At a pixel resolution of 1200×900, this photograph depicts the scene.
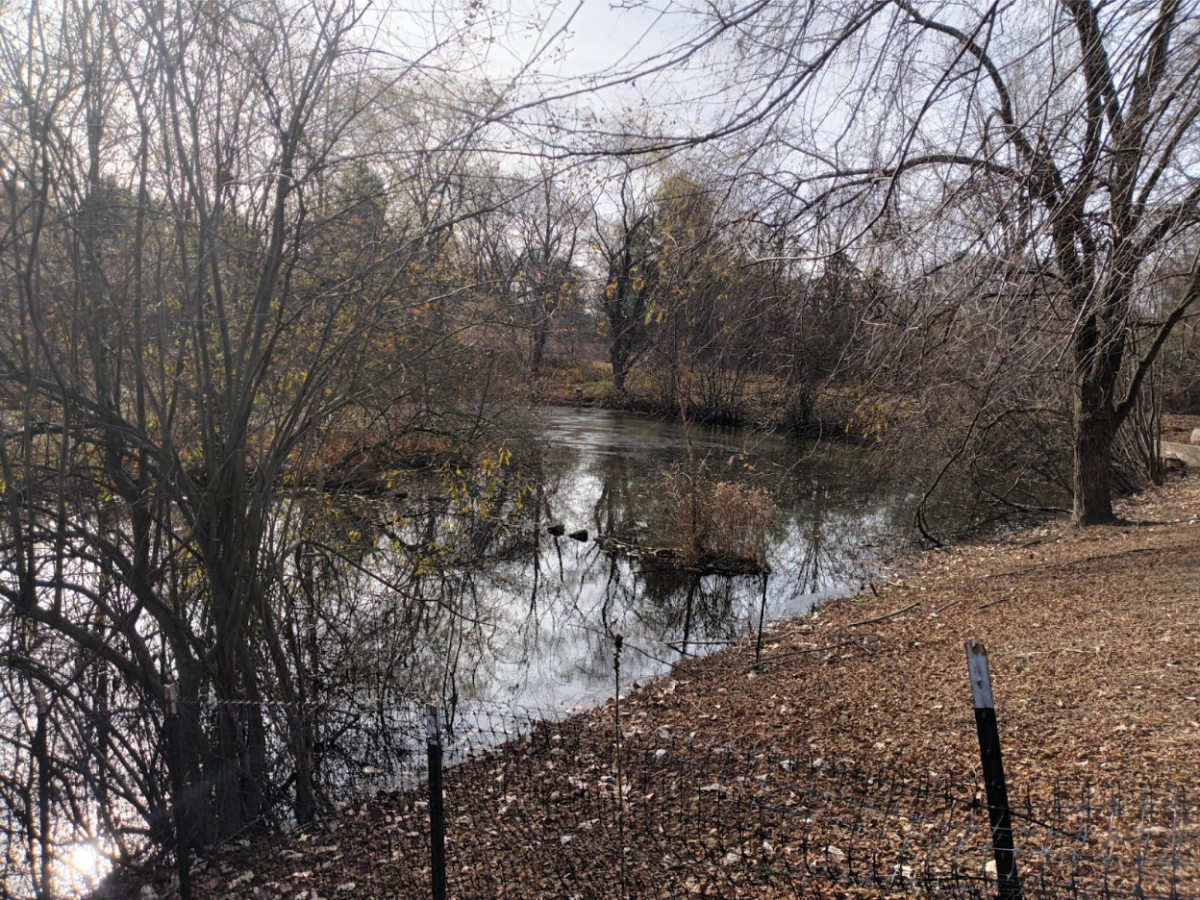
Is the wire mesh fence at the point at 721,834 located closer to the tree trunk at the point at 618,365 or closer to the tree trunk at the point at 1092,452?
the tree trunk at the point at 1092,452

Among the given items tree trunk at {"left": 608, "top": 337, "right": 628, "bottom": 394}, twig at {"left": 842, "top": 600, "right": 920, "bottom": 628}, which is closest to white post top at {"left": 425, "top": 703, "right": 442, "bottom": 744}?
twig at {"left": 842, "top": 600, "right": 920, "bottom": 628}

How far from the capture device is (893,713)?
19.1 ft

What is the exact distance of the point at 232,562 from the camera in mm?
5180

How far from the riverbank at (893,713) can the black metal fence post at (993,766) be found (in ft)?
3.70

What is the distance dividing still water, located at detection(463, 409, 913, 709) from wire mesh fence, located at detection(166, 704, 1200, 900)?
8.19 feet

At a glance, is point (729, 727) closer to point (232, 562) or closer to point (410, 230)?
point (232, 562)

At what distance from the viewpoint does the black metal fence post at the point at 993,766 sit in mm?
2455

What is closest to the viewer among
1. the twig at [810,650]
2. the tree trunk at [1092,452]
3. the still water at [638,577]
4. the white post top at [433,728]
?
the white post top at [433,728]

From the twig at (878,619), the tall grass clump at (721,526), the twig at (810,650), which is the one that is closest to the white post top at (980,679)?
the twig at (810,650)

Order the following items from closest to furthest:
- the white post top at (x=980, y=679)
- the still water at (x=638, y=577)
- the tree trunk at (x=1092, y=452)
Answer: the white post top at (x=980, y=679) → the still water at (x=638, y=577) → the tree trunk at (x=1092, y=452)

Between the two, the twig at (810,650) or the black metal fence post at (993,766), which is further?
the twig at (810,650)

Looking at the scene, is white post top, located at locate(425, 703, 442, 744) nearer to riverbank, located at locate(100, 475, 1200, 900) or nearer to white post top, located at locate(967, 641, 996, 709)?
riverbank, located at locate(100, 475, 1200, 900)

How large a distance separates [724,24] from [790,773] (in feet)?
13.2

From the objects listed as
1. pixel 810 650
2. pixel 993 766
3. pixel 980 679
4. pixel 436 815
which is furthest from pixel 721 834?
pixel 810 650
